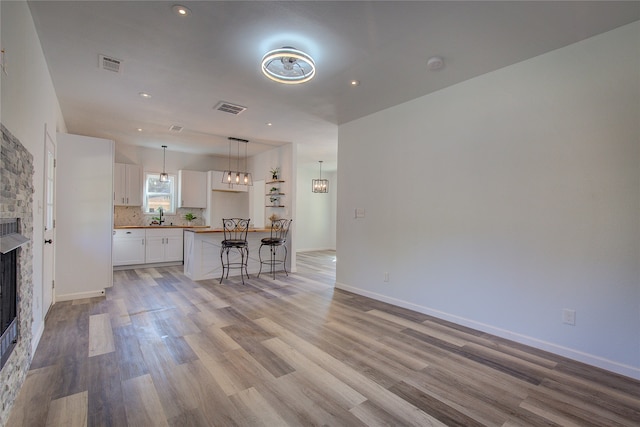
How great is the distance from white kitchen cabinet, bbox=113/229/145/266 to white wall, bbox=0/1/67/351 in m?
3.31

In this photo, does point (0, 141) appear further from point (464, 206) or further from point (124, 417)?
point (464, 206)

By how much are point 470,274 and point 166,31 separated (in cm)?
373

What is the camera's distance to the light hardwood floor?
1844mm

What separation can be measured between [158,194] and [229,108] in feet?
13.8

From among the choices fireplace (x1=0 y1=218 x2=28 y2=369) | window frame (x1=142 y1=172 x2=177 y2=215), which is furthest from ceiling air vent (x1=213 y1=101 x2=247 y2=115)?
window frame (x1=142 y1=172 x2=177 y2=215)

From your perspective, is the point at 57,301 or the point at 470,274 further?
the point at 57,301

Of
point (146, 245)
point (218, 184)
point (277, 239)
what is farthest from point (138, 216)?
point (277, 239)

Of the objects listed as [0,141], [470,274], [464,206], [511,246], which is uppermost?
[0,141]

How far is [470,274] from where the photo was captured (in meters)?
3.28

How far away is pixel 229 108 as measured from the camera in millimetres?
4289

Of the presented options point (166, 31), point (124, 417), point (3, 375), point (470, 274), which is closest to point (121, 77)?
point (166, 31)

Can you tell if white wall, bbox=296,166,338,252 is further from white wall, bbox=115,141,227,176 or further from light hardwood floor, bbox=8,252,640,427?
light hardwood floor, bbox=8,252,640,427

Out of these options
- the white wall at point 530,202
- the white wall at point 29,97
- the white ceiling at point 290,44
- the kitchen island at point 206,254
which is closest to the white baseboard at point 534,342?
the white wall at point 530,202

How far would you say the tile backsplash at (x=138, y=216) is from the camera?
6.90m
